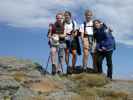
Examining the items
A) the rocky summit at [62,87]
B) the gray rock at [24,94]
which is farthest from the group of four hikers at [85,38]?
the gray rock at [24,94]

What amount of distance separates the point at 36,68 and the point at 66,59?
2.22m

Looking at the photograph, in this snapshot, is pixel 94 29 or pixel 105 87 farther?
pixel 94 29

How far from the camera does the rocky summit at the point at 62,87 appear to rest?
1658 centimetres

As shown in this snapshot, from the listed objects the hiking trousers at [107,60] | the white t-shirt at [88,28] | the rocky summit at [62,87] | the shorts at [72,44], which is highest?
the white t-shirt at [88,28]

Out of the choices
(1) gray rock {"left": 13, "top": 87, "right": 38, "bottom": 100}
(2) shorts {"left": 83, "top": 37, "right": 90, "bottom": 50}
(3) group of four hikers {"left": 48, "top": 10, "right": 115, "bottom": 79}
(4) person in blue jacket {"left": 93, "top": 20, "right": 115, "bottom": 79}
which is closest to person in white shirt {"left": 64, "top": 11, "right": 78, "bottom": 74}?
(3) group of four hikers {"left": 48, "top": 10, "right": 115, "bottom": 79}

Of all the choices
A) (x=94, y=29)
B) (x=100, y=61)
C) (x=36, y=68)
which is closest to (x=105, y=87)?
(x=100, y=61)

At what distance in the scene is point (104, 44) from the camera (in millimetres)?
21016

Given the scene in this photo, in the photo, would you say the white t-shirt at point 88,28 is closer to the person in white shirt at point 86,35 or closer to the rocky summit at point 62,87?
the person in white shirt at point 86,35

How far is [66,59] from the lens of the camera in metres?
21.6

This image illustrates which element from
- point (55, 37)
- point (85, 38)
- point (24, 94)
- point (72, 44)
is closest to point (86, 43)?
point (85, 38)

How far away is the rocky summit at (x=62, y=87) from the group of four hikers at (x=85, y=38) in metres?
1.05

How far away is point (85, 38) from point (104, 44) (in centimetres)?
108

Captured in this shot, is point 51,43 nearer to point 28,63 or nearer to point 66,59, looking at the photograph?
point 66,59

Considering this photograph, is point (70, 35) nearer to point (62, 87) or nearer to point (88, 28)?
point (88, 28)
